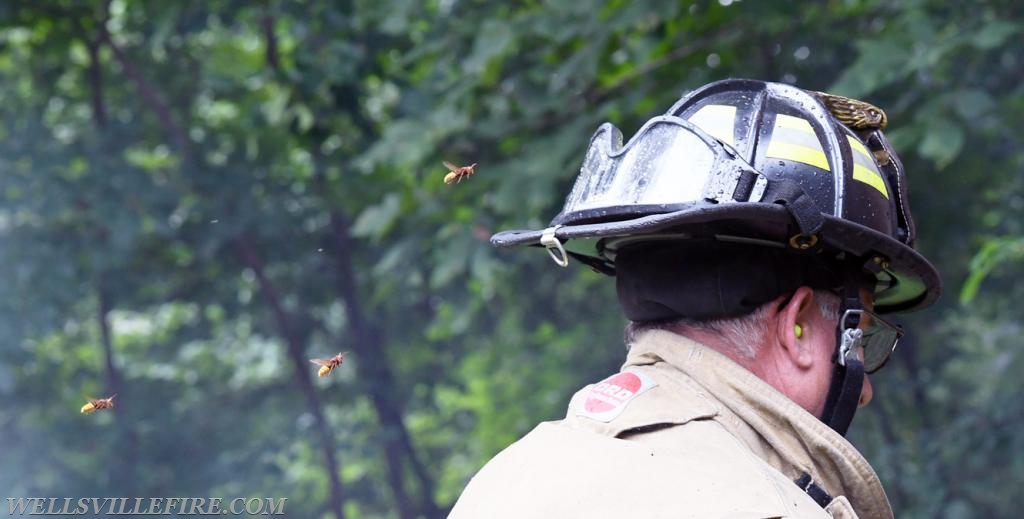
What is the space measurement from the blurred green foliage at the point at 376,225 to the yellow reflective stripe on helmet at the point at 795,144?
2257 millimetres

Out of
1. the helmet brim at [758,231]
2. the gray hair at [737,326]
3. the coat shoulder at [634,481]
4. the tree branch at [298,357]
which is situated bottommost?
the coat shoulder at [634,481]

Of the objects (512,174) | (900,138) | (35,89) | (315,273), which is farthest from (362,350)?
(900,138)

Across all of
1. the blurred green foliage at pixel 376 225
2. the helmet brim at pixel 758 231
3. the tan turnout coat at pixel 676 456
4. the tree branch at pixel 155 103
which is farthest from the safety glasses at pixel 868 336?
the tree branch at pixel 155 103

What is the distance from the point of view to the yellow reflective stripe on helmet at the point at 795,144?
2166 mm

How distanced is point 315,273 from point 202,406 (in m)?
1.47

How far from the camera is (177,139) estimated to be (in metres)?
8.30

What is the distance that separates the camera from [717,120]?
7.32 feet

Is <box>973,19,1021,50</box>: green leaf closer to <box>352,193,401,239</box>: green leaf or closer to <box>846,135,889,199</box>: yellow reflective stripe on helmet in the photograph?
<box>846,135,889,199</box>: yellow reflective stripe on helmet

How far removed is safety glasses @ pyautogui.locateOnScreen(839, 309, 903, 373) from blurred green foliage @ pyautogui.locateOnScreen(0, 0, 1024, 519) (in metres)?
1.81

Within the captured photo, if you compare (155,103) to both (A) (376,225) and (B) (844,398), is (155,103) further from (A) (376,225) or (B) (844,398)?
(B) (844,398)

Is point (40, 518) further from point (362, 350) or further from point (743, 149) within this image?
point (743, 149)

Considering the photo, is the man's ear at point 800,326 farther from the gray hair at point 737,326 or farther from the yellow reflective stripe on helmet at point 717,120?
the yellow reflective stripe on helmet at point 717,120

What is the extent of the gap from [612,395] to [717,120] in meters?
0.60

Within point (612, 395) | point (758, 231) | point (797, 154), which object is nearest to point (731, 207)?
point (758, 231)
